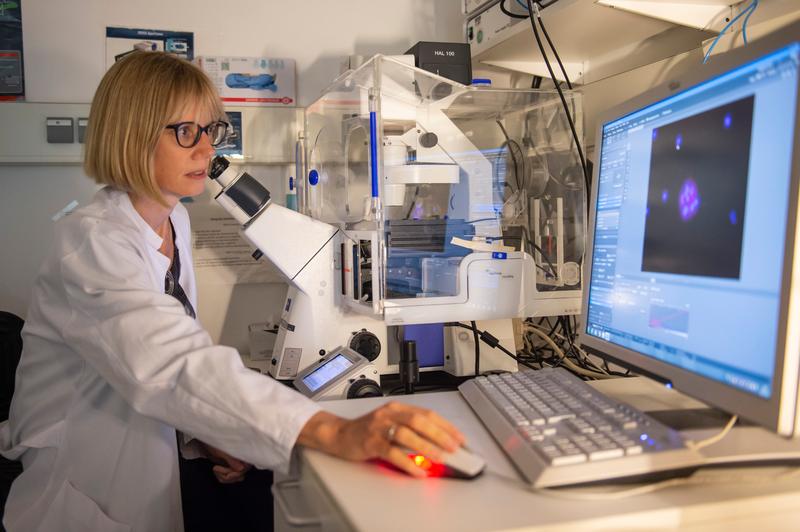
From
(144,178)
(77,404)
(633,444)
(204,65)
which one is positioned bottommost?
(77,404)

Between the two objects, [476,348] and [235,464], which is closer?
[235,464]

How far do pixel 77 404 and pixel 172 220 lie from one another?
48 centimetres

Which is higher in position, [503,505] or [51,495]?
[503,505]

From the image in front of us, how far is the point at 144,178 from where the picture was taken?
109 centimetres

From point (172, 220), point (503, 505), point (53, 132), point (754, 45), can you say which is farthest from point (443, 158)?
point (53, 132)

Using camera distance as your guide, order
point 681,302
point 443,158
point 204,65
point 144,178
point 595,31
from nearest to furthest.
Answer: point 681,302
point 144,178
point 443,158
point 595,31
point 204,65

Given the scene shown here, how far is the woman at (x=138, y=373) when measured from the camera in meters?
0.73

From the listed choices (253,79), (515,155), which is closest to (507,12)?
(515,155)

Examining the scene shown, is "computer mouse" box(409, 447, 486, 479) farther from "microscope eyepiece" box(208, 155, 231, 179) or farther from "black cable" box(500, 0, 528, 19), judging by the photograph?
"black cable" box(500, 0, 528, 19)

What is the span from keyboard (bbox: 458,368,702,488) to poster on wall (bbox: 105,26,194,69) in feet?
4.76

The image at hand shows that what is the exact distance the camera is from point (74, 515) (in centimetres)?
95

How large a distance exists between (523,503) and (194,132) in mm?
924

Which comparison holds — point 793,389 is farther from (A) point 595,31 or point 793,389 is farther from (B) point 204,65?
(B) point 204,65

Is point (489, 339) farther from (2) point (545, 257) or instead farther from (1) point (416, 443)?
(1) point (416, 443)
